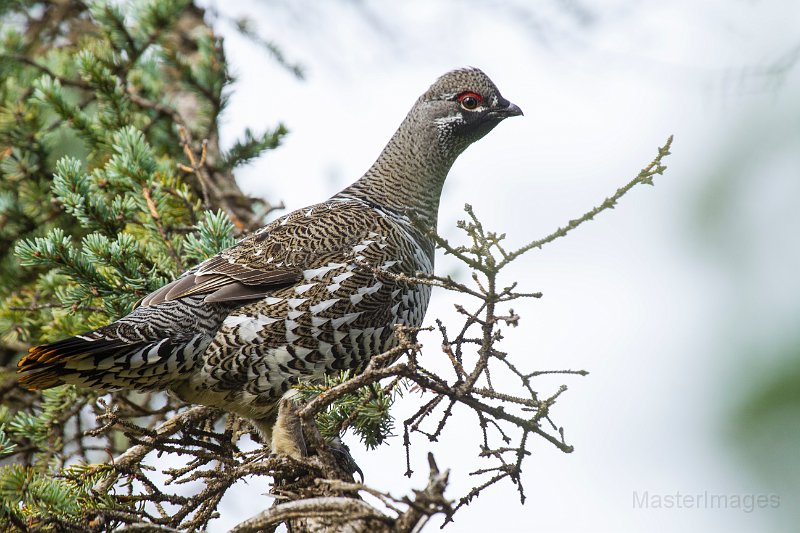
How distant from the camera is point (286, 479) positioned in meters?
3.84

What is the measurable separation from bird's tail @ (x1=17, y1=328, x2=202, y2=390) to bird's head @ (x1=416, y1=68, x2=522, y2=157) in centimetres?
243

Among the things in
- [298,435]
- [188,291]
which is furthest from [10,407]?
[298,435]

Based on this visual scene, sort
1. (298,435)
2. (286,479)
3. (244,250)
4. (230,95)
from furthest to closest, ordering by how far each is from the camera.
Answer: (230,95)
(244,250)
(298,435)
(286,479)

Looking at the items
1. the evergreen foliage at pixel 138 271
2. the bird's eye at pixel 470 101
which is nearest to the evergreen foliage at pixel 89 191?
the evergreen foliage at pixel 138 271

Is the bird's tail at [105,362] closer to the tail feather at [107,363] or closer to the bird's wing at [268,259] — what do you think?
the tail feather at [107,363]

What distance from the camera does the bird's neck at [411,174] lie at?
5664 millimetres

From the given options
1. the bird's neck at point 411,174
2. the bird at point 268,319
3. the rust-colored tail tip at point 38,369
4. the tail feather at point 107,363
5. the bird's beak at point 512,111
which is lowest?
the rust-colored tail tip at point 38,369

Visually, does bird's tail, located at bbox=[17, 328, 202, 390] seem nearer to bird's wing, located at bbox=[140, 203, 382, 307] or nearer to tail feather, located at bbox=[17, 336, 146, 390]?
tail feather, located at bbox=[17, 336, 146, 390]

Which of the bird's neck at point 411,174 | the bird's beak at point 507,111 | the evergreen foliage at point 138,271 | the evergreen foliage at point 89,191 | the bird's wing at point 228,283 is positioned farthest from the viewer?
the bird's beak at point 507,111

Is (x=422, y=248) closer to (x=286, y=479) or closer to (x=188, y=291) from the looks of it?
(x=188, y=291)

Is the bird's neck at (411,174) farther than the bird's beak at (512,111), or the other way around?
the bird's beak at (512,111)

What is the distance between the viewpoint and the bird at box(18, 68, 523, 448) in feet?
14.0

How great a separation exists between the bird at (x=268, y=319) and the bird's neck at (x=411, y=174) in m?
0.61

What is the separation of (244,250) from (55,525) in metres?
2.02
